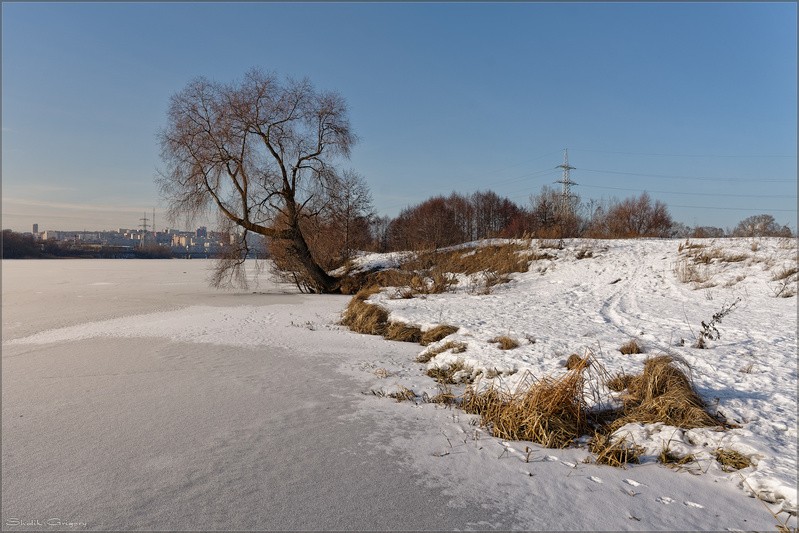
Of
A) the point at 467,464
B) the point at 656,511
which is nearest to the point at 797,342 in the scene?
the point at 656,511

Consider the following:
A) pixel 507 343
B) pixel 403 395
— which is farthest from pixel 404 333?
pixel 403 395

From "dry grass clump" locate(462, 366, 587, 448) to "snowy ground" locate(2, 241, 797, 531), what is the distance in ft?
0.54

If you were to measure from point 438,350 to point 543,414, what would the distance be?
3204 millimetres

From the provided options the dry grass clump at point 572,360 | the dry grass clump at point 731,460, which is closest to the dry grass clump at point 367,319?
the dry grass clump at point 572,360

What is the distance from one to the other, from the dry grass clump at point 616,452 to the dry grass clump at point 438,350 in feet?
10.8

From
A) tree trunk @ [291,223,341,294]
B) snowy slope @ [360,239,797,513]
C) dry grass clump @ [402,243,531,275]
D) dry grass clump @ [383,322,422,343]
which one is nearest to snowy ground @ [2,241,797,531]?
snowy slope @ [360,239,797,513]

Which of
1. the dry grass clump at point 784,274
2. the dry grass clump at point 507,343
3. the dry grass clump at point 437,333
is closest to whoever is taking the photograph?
the dry grass clump at point 507,343

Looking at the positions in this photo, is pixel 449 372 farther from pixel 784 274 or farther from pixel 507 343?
pixel 784 274

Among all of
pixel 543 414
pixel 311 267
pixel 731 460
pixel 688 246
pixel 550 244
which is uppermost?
pixel 550 244

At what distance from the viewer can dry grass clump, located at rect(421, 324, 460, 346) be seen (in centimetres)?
843

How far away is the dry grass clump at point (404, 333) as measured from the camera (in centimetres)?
905

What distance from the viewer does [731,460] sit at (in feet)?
11.7

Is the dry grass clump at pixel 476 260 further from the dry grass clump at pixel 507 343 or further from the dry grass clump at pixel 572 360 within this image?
the dry grass clump at pixel 572 360

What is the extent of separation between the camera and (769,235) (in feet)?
55.6
